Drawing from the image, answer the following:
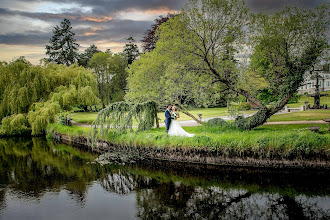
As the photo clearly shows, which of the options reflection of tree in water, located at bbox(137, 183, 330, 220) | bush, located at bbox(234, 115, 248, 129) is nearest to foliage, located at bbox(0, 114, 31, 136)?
reflection of tree in water, located at bbox(137, 183, 330, 220)

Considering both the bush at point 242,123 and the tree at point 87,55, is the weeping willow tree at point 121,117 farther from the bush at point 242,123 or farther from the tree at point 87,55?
the tree at point 87,55

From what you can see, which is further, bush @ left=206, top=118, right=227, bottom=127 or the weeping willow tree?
bush @ left=206, top=118, right=227, bottom=127

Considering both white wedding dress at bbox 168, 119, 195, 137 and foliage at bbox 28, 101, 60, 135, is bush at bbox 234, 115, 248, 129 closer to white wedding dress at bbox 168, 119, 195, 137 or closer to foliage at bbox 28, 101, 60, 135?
white wedding dress at bbox 168, 119, 195, 137

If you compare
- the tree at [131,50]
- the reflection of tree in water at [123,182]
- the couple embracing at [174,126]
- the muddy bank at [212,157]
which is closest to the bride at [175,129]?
the couple embracing at [174,126]

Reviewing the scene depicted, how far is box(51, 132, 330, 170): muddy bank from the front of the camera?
399 inches

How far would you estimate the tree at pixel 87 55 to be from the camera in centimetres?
5681

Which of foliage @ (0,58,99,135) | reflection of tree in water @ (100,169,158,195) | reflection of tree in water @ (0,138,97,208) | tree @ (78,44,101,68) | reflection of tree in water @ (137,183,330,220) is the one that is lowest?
reflection of tree in water @ (0,138,97,208)

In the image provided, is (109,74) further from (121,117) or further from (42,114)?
(121,117)

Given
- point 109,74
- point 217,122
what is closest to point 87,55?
point 109,74

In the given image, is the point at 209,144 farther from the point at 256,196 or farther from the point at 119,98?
the point at 119,98

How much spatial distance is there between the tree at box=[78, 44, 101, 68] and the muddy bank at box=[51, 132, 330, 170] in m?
45.2

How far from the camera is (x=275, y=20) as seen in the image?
46.9 feet

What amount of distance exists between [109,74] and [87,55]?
1505 centimetres

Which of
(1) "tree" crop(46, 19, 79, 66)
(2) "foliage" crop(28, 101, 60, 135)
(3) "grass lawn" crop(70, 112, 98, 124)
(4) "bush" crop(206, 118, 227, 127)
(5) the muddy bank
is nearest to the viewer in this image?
(5) the muddy bank
